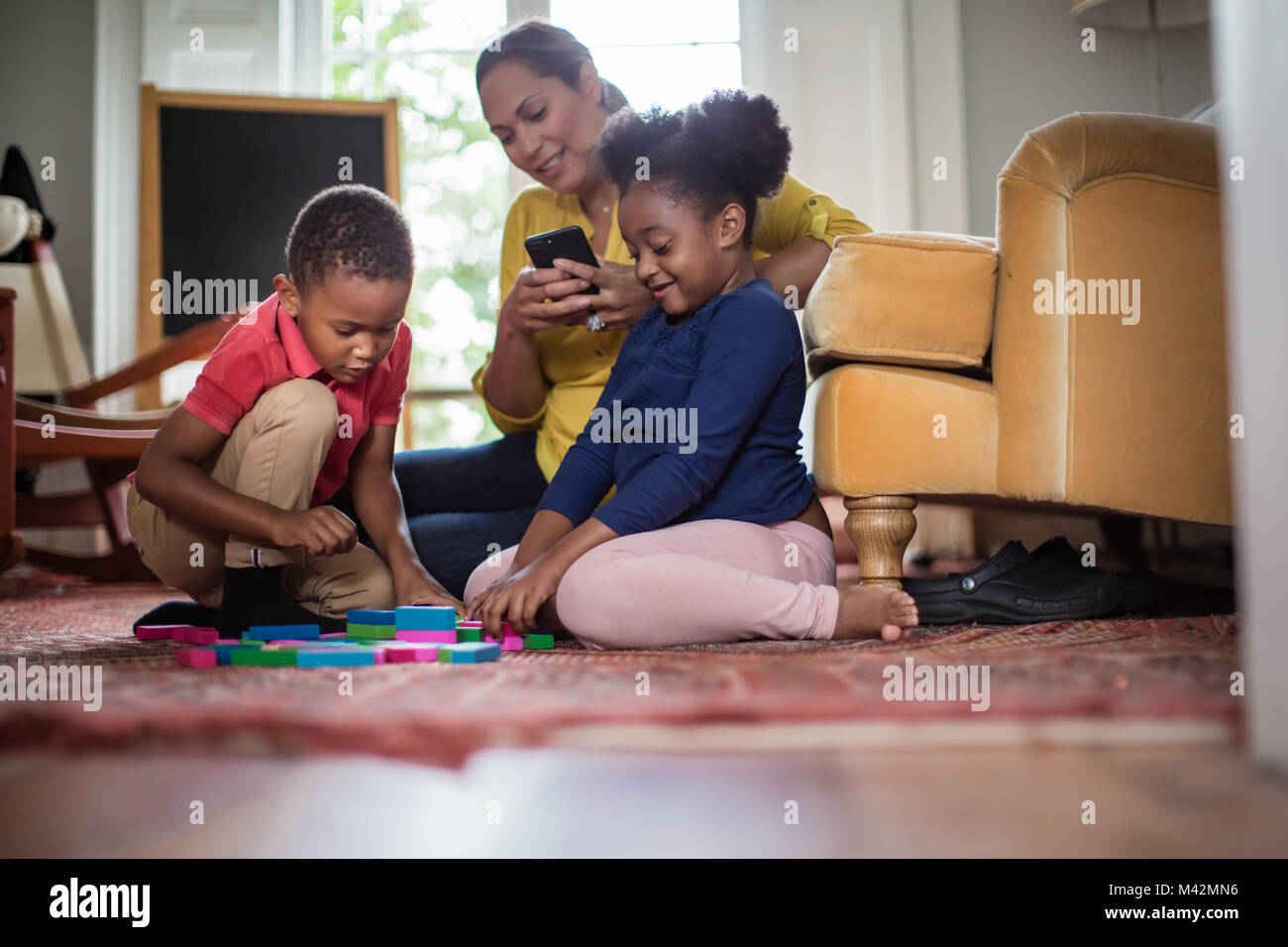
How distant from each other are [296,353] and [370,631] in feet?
1.18

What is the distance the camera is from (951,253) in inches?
47.3

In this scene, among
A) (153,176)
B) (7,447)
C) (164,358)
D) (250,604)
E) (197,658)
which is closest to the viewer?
(197,658)

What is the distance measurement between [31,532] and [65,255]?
85cm

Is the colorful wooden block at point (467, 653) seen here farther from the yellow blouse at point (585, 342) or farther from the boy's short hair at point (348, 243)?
the yellow blouse at point (585, 342)

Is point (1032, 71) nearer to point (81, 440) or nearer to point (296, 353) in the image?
point (296, 353)

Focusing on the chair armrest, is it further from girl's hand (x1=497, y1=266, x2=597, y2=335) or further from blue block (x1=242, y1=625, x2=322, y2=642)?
blue block (x1=242, y1=625, x2=322, y2=642)

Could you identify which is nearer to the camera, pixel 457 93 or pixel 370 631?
pixel 370 631

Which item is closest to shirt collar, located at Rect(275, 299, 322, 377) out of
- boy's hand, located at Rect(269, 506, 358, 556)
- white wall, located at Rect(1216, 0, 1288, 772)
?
boy's hand, located at Rect(269, 506, 358, 556)

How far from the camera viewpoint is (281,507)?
115cm

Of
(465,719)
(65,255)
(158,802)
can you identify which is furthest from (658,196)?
(65,255)

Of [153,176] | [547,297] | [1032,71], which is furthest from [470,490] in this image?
[1032,71]

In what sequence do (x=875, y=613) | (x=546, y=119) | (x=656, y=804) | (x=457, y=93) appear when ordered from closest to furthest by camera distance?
(x=656, y=804) → (x=875, y=613) → (x=546, y=119) → (x=457, y=93)

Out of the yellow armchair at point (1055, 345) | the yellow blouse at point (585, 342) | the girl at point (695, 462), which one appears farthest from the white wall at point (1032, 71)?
the girl at point (695, 462)
